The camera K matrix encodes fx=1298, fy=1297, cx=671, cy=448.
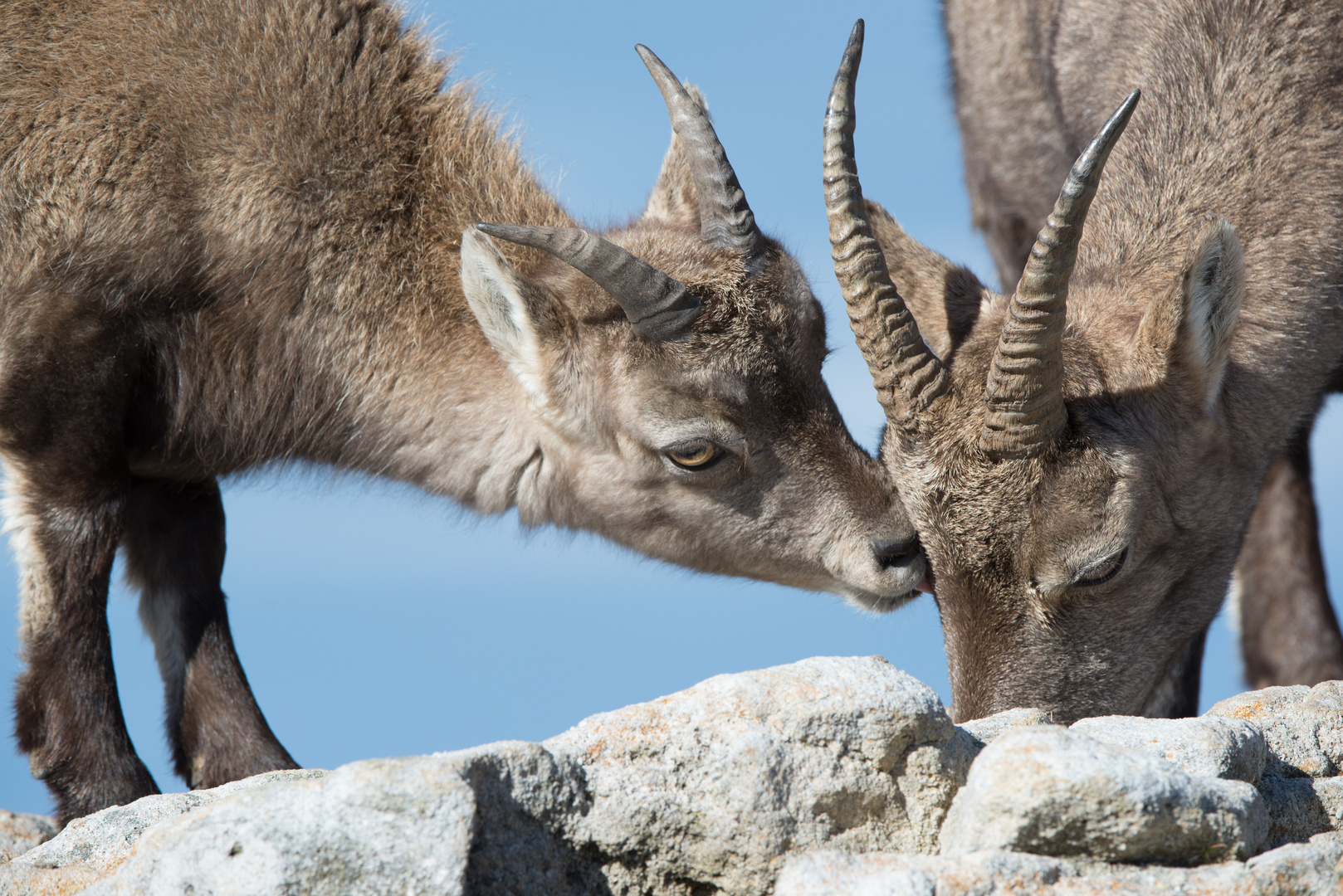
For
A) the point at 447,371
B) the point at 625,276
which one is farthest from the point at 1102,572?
the point at 447,371

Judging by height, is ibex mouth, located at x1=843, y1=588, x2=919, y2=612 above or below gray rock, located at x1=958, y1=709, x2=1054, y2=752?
above

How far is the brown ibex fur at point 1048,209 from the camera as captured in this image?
9586mm

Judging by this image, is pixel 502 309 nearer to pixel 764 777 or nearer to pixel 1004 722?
pixel 1004 722

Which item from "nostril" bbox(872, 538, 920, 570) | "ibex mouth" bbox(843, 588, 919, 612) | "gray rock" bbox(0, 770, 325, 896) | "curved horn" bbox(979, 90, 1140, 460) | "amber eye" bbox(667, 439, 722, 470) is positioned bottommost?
"gray rock" bbox(0, 770, 325, 896)

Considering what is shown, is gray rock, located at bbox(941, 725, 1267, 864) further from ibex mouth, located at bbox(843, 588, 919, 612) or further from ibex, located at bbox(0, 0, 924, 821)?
ibex mouth, located at bbox(843, 588, 919, 612)

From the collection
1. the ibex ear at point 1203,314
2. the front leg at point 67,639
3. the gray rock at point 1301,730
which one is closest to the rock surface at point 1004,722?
the gray rock at point 1301,730

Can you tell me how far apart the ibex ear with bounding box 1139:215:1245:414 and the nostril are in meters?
1.38

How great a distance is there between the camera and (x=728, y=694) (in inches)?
141

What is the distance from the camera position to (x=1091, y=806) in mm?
3020

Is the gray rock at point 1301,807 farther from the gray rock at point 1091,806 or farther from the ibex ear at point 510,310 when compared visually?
the ibex ear at point 510,310

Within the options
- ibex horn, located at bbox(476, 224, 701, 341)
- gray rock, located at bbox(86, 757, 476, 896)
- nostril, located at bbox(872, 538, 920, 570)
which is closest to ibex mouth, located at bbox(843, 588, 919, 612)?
nostril, located at bbox(872, 538, 920, 570)

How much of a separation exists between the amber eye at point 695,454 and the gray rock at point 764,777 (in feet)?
8.58

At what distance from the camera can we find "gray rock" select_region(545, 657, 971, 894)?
3391 millimetres

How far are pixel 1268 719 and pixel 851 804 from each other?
1.96m
